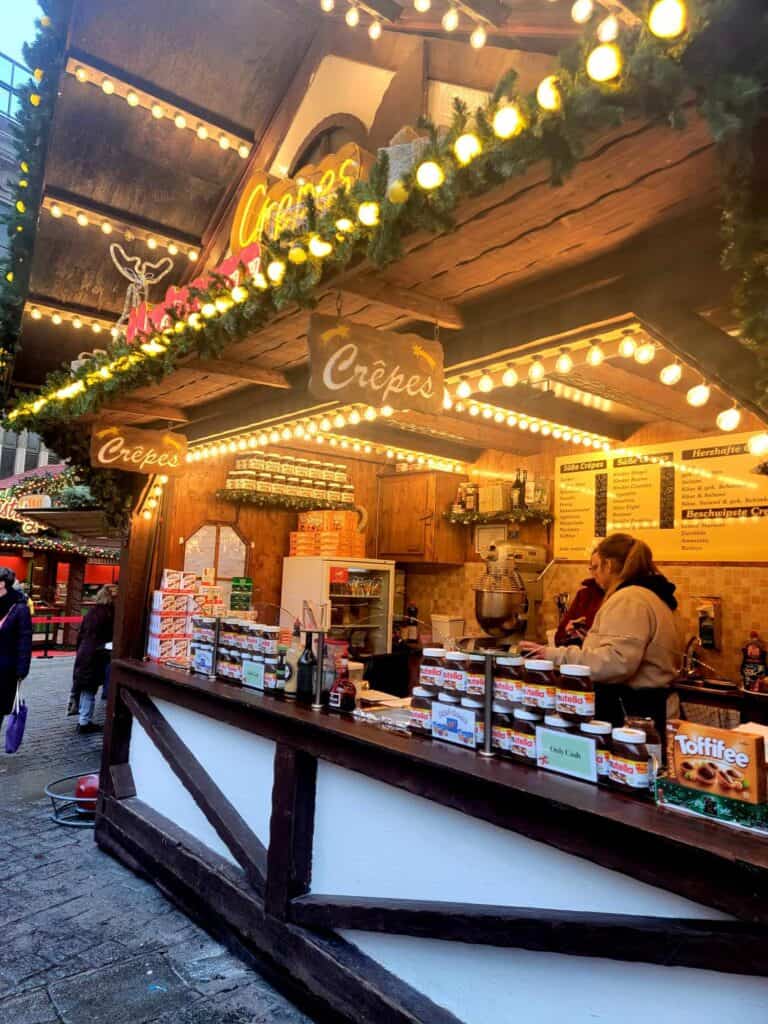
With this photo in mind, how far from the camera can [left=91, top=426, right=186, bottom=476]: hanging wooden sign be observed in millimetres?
4762

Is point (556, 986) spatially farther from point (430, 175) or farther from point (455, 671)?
point (430, 175)

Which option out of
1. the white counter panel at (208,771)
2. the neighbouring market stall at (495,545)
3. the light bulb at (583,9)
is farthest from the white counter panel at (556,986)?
the light bulb at (583,9)

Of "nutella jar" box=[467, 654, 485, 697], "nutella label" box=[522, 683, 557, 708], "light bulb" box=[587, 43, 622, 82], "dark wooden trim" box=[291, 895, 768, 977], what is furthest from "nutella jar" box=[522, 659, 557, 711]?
"light bulb" box=[587, 43, 622, 82]

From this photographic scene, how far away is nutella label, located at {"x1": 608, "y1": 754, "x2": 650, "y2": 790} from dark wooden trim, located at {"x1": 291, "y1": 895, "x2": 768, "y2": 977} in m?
0.37

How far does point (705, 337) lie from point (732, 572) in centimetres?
359

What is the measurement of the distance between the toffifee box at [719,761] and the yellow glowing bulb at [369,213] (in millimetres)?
1867

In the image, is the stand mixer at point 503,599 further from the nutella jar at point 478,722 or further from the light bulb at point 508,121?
the light bulb at point 508,121

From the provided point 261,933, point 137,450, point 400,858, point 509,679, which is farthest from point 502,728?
point 137,450

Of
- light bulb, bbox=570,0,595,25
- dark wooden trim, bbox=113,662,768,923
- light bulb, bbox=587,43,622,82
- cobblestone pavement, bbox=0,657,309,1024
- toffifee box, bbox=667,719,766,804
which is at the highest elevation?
light bulb, bbox=570,0,595,25

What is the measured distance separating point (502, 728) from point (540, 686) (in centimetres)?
25

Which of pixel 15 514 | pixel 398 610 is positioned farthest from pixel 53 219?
pixel 15 514

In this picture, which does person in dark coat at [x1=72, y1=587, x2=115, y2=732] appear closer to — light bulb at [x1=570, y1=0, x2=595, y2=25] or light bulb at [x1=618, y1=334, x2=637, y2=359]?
light bulb at [x1=618, y1=334, x2=637, y2=359]

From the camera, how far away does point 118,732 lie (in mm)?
4922

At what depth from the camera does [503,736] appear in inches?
98.0
